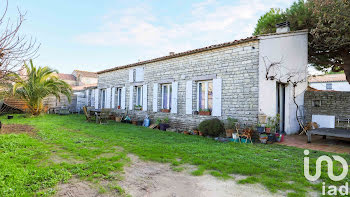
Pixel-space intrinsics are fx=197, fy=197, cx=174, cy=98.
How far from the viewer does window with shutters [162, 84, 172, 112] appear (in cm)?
1010

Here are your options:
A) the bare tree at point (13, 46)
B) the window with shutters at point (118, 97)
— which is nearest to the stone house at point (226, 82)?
the window with shutters at point (118, 97)

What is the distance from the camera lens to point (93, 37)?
13562 mm

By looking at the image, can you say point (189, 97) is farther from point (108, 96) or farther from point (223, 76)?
point (108, 96)

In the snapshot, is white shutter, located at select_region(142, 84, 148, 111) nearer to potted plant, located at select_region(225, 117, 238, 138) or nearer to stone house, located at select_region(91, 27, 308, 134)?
stone house, located at select_region(91, 27, 308, 134)

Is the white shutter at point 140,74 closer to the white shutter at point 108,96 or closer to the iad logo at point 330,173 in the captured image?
the white shutter at point 108,96

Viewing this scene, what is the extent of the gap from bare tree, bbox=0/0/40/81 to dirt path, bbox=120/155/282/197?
2.95 meters

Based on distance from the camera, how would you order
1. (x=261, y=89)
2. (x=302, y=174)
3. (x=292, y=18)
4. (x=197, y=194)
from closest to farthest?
(x=197, y=194), (x=302, y=174), (x=261, y=89), (x=292, y=18)

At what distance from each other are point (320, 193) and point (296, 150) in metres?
2.92

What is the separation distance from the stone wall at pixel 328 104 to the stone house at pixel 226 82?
1.19 ft

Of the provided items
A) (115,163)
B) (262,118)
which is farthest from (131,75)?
(115,163)

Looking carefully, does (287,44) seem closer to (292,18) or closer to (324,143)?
(292,18)

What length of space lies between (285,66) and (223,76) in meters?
2.47

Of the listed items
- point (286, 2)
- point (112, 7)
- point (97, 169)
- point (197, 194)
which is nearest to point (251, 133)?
point (197, 194)

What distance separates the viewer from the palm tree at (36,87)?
40.2ft
